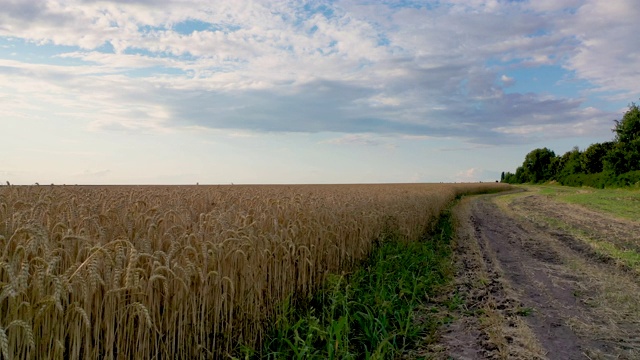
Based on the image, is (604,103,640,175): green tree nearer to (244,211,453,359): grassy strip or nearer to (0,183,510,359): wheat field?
(244,211,453,359): grassy strip

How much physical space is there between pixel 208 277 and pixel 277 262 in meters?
1.60

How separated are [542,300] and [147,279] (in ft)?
23.2

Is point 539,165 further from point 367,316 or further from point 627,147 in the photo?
point 367,316

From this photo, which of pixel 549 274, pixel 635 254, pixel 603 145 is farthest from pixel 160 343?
pixel 603 145

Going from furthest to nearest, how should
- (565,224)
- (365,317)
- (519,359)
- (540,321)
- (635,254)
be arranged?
(565,224)
(635,254)
(540,321)
(365,317)
(519,359)

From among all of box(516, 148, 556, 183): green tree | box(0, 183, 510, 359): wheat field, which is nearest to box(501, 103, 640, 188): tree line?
box(516, 148, 556, 183): green tree

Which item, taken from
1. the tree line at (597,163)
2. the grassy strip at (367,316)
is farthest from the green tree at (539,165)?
Answer: the grassy strip at (367,316)

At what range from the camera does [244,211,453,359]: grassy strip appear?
5434 mm

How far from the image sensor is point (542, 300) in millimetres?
8414

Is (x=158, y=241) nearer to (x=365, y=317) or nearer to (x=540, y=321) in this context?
(x=365, y=317)

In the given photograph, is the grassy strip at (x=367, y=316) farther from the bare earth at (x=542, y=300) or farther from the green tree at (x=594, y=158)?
the green tree at (x=594, y=158)

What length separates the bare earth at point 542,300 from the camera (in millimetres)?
6199

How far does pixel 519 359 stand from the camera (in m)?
5.75

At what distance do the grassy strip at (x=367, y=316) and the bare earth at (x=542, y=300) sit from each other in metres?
0.49
